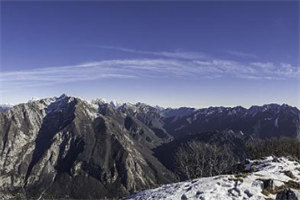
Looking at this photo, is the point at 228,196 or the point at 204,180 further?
the point at 204,180

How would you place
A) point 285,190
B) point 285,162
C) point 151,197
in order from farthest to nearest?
point 285,162
point 151,197
point 285,190

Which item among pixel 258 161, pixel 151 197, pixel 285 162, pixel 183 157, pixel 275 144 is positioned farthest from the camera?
pixel 275 144

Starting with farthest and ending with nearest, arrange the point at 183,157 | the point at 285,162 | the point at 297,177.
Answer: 1. the point at 183,157
2. the point at 285,162
3. the point at 297,177

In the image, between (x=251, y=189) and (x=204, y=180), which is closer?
(x=251, y=189)

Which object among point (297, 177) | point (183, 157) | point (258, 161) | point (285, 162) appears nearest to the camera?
point (297, 177)

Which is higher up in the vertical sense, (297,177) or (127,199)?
(297,177)

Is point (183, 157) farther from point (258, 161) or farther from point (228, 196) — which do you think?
point (228, 196)

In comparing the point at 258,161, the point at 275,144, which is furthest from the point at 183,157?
the point at 275,144

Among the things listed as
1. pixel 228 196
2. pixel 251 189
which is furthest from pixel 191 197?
pixel 251 189

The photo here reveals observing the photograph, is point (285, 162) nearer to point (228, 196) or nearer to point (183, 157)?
point (228, 196)
